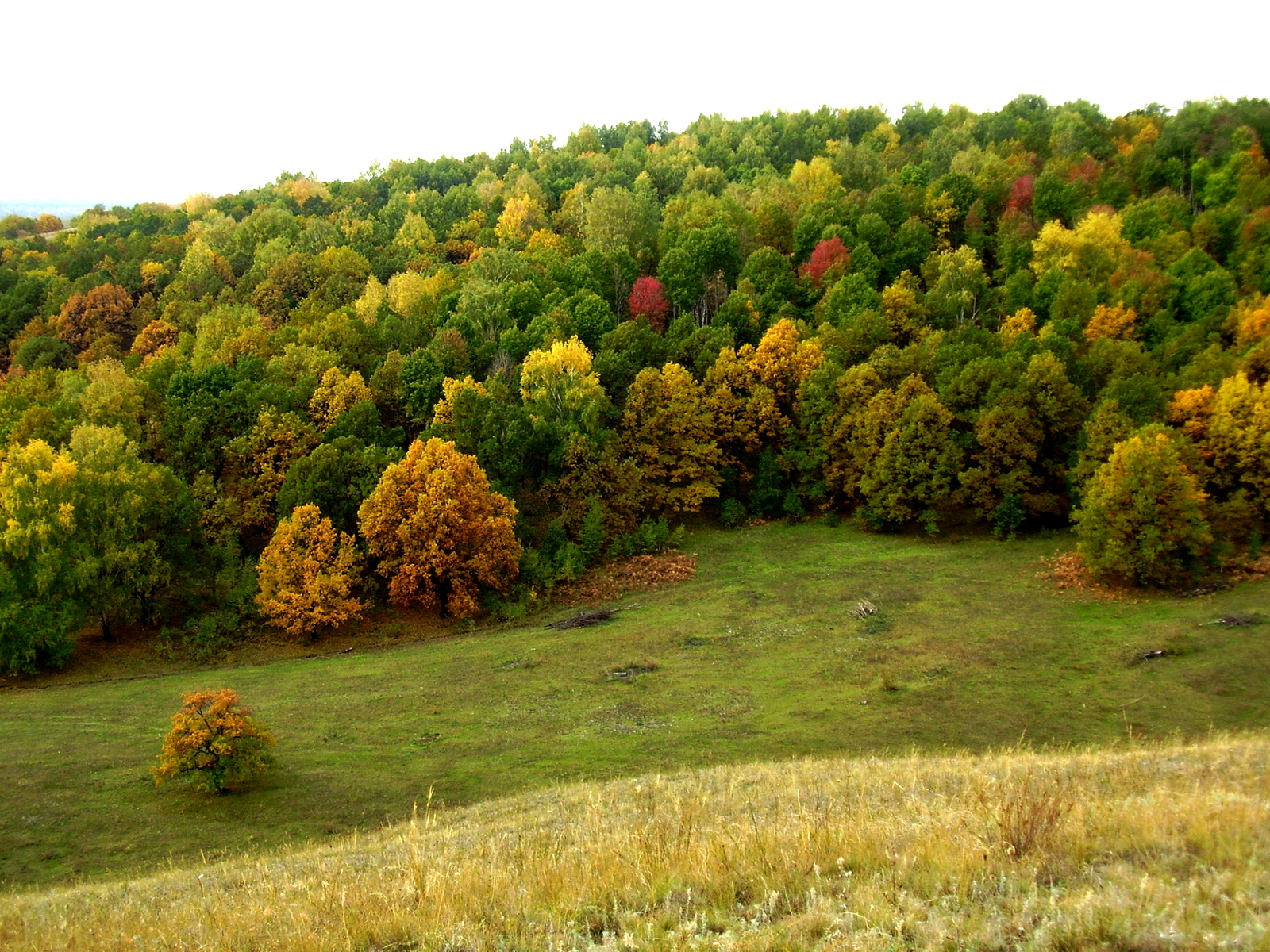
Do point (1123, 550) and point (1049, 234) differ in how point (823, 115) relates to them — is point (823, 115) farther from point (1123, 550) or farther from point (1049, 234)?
point (1123, 550)

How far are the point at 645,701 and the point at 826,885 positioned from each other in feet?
95.1

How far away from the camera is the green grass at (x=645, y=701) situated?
93.4 feet

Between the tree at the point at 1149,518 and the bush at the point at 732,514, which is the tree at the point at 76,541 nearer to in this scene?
the bush at the point at 732,514

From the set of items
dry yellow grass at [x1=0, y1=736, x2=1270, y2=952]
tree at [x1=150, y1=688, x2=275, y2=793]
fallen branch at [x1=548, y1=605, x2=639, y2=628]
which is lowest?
fallen branch at [x1=548, y1=605, x2=639, y2=628]

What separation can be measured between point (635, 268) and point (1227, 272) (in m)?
53.5

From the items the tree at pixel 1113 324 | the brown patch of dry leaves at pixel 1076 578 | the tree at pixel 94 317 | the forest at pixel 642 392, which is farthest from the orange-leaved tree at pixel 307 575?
the tree at pixel 94 317

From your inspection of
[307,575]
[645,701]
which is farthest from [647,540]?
[645,701]

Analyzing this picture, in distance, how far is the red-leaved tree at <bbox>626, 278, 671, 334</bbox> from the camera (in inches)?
3307

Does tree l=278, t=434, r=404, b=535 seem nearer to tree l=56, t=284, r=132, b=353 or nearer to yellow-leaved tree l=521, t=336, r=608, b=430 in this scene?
yellow-leaved tree l=521, t=336, r=608, b=430

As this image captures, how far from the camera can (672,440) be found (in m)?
65.9

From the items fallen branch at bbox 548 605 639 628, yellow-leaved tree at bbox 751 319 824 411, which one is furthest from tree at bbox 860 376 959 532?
fallen branch at bbox 548 605 639 628

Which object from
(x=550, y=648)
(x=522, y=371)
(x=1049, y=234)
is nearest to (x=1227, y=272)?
(x=1049, y=234)

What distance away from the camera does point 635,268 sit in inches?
3541

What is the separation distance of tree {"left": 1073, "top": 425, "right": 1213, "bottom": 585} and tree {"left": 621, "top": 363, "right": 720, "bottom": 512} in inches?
1063
